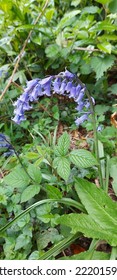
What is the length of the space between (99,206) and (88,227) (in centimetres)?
11

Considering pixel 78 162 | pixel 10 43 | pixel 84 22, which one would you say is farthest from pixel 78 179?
pixel 10 43

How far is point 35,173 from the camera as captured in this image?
60.6 inches

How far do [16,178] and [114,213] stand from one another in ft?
1.55

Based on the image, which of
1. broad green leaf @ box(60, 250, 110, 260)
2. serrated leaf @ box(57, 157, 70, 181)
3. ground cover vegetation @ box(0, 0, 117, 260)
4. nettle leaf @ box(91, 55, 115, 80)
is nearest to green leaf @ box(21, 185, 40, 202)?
ground cover vegetation @ box(0, 0, 117, 260)

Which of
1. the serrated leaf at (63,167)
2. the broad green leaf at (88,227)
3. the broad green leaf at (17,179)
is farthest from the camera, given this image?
the broad green leaf at (17,179)

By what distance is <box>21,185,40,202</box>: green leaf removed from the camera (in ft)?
4.85

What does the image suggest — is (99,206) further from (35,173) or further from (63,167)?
(35,173)

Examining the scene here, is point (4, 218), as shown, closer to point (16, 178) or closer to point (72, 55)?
point (16, 178)

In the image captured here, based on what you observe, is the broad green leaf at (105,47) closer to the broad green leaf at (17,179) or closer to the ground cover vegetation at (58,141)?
the ground cover vegetation at (58,141)

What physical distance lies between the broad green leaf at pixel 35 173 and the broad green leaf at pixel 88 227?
10.2 inches

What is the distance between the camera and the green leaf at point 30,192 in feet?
4.85

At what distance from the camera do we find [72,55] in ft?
7.39

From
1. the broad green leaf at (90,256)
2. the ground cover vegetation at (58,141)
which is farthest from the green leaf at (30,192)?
the broad green leaf at (90,256)

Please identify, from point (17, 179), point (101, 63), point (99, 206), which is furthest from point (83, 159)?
point (101, 63)
